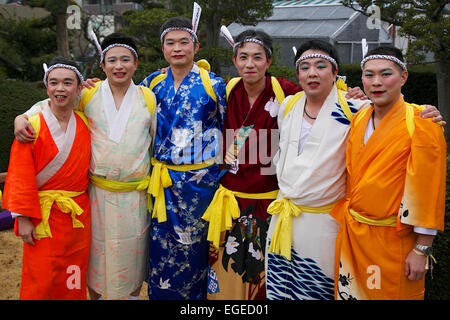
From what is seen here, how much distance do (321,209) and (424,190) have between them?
649mm

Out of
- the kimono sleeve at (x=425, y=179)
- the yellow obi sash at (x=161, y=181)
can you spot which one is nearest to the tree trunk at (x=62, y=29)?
the yellow obi sash at (x=161, y=181)

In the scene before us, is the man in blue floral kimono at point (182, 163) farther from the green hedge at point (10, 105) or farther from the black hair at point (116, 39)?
the green hedge at point (10, 105)

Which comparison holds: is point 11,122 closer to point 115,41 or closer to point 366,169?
point 115,41

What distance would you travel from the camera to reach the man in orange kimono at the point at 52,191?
9.12ft

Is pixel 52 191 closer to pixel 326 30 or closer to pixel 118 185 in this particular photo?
pixel 118 185

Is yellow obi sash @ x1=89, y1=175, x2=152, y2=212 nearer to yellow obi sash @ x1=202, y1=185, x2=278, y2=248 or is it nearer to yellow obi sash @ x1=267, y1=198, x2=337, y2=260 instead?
yellow obi sash @ x1=202, y1=185, x2=278, y2=248

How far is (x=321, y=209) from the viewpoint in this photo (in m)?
2.70

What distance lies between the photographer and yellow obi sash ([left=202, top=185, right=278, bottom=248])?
304 cm

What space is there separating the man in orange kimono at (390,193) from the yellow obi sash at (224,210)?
716 millimetres

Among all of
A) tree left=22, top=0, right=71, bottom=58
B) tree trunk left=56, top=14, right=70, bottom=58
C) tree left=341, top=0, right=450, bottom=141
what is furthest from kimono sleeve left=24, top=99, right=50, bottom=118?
tree trunk left=56, top=14, right=70, bottom=58

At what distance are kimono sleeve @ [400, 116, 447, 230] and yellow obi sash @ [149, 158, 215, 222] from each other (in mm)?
1449

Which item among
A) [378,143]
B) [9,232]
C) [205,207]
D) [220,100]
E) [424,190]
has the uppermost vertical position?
[220,100]

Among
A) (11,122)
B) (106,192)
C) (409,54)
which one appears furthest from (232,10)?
(106,192)

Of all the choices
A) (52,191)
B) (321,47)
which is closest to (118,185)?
(52,191)
